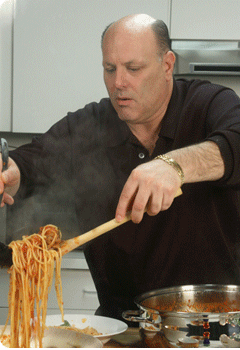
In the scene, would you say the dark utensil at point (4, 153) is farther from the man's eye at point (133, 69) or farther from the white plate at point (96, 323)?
the man's eye at point (133, 69)

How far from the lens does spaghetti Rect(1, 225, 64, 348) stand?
854mm

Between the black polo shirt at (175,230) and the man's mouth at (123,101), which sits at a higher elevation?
the man's mouth at (123,101)

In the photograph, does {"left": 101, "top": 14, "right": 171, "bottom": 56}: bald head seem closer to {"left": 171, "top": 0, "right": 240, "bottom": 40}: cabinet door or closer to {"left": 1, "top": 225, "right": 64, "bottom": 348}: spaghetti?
{"left": 171, "top": 0, "right": 240, "bottom": 40}: cabinet door

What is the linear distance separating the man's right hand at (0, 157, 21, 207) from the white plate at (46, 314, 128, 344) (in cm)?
31

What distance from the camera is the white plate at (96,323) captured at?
850 millimetres

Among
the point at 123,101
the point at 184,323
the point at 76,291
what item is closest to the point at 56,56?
the point at 123,101

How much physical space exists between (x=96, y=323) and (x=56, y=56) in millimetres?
1268

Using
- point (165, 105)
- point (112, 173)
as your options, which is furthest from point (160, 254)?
point (165, 105)

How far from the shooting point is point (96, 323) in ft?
2.94

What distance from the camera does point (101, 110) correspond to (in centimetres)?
145

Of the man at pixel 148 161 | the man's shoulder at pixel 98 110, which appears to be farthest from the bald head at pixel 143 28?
the man's shoulder at pixel 98 110

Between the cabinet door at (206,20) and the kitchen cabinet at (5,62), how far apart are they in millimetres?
694

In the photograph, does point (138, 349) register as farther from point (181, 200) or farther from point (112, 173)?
point (112, 173)

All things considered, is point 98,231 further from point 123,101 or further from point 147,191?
point 123,101
